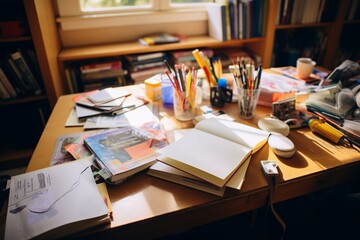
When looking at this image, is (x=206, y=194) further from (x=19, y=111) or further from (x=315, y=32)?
(x=315, y=32)

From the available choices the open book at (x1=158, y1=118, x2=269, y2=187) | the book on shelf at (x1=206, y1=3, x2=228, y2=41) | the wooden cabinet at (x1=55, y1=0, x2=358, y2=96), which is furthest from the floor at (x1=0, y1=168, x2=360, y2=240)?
the book on shelf at (x1=206, y1=3, x2=228, y2=41)

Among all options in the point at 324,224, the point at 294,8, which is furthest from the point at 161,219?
the point at 294,8

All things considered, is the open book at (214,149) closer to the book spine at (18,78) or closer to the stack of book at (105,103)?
the stack of book at (105,103)

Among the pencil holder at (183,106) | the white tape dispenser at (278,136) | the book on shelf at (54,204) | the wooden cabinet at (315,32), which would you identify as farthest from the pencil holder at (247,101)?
the wooden cabinet at (315,32)

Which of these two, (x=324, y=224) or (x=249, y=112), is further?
(x=249, y=112)

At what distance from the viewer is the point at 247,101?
3.21 feet

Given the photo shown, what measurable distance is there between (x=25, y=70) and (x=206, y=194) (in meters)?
1.53

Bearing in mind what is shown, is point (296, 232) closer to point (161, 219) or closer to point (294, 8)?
point (161, 219)

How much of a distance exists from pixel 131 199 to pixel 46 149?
1.27 ft

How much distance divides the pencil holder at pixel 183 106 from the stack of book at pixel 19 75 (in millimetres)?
1165

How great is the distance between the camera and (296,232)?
123cm

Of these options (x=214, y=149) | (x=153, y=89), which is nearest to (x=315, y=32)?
(x=153, y=89)

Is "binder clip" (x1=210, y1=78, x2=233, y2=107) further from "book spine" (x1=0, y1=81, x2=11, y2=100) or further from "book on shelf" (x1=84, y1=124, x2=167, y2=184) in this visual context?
"book spine" (x1=0, y1=81, x2=11, y2=100)

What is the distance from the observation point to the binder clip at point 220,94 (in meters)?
1.08
